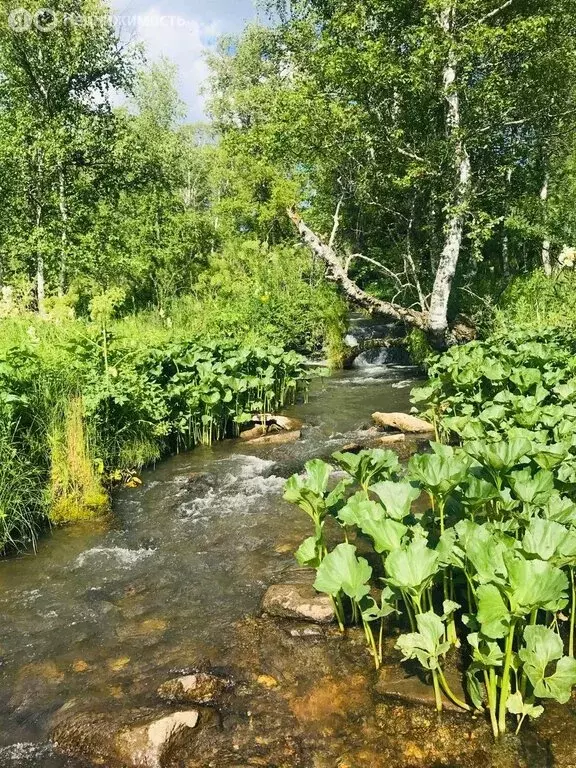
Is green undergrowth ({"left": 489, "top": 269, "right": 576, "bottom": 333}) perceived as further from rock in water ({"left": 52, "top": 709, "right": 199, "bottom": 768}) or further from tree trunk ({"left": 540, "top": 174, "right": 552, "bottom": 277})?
rock in water ({"left": 52, "top": 709, "right": 199, "bottom": 768})

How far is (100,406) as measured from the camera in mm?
6496

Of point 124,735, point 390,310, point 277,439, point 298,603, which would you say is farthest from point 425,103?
point 124,735

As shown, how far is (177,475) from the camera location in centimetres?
710

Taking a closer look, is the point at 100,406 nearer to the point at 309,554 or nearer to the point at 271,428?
the point at 271,428

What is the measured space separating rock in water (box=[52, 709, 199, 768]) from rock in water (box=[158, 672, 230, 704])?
0.49ft

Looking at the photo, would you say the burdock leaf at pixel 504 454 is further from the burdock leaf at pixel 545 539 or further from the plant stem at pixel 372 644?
the plant stem at pixel 372 644

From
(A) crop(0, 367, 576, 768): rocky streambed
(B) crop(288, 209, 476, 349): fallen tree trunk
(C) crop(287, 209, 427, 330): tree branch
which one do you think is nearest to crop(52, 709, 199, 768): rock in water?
(A) crop(0, 367, 576, 768): rocky streambed

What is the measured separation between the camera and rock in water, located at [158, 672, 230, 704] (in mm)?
3129

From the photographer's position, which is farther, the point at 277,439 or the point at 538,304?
the point at 538,304

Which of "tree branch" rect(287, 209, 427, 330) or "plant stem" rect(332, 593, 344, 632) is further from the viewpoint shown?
"tree branch" rect(287, 209, 427, 330)

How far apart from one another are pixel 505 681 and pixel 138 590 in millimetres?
2833

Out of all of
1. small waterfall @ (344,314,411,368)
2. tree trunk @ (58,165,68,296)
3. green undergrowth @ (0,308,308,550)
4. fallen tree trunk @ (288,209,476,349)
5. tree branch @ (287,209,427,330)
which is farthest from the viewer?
tree trunk @ (58,165,68,296)

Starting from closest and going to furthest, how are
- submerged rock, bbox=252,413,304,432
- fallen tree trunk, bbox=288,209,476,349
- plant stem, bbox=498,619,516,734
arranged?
1. plant stem, bbox=498,619,516,734
2. submerged rock, bbox=252,413,304,432
3. fallen tree trunk, bbox=288,209,476,349

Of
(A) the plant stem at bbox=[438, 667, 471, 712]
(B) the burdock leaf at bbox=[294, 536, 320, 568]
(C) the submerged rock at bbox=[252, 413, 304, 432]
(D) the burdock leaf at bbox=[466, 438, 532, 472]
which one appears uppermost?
(D) the burdock leaf at bbox=[466, 438, 532, 472]
